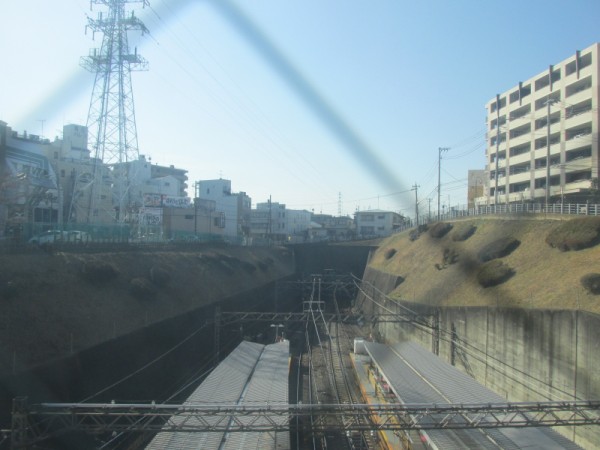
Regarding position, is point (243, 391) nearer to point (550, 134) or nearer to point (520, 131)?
point (550, 134)

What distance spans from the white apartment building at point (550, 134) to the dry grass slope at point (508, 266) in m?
3.82

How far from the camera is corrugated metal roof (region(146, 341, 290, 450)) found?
9141mm

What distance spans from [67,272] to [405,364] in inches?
458

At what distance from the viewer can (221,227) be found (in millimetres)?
52000

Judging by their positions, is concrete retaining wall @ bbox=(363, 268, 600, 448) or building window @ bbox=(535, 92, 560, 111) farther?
building window @ bbox=(535, 92, 560, 111)

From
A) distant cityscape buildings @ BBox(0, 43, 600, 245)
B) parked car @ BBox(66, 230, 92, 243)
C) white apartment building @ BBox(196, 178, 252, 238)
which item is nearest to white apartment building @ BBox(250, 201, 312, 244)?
white apartment building @ BBox(196, 178, 252, 238)

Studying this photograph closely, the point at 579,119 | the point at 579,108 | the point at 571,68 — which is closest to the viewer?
the point at 579,119

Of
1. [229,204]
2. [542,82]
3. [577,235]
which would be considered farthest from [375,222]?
[577,235]

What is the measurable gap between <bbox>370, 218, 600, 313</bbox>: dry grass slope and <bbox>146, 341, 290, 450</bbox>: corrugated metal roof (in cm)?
723

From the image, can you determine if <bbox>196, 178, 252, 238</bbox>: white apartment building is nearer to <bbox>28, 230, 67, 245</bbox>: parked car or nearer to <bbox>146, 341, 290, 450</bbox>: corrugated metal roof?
<bbox>28, 230, 67, 245</bbox>: parked car

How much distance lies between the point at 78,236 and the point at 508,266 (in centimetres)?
1823

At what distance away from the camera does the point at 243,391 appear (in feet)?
42.2

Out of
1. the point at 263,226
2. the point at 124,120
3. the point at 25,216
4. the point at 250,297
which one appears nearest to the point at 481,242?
the point at 250,297

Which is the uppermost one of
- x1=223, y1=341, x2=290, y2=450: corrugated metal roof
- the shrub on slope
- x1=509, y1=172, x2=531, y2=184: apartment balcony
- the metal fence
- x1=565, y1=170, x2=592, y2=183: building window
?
x1=509, y1=172, x2=531, y2=184: apartment balcony
